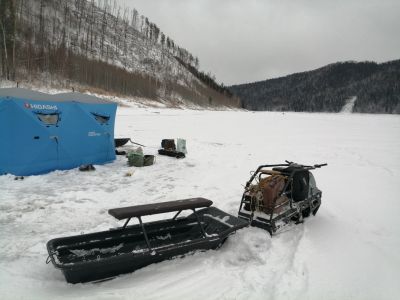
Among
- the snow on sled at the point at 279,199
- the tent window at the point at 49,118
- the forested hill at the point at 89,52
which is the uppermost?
the forested hill at the point at 89,52

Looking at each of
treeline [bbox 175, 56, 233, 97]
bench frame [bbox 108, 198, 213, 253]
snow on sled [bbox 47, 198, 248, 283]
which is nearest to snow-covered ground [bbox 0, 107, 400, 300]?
snow on sled [bbox 47, 198, 248, 283]

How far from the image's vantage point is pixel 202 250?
4.75 m

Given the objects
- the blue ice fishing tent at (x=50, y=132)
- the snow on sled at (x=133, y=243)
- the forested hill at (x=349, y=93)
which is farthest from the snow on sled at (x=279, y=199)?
the forested hill at (x=349, y=93)

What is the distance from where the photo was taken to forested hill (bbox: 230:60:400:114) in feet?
461

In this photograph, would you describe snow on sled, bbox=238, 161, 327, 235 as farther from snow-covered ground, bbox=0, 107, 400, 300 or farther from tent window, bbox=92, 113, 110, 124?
tent window, bbox=92, 113, 110, 124

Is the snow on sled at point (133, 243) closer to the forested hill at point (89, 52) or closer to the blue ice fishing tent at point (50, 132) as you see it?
the blue ice fishing tent at point (50, 132)

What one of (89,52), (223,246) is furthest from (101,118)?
(89,52)

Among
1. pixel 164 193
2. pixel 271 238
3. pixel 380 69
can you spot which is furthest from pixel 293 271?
pixel 380 69

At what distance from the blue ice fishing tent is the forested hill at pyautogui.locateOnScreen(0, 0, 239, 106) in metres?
33.1

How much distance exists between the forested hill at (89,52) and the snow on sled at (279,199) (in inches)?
1564

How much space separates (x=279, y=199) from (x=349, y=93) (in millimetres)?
188565

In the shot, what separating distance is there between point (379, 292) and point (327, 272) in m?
0.67

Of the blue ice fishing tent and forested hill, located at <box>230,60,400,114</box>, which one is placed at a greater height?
forested hill, located at <box>230,60,400,114</box>

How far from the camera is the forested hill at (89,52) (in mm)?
41781
